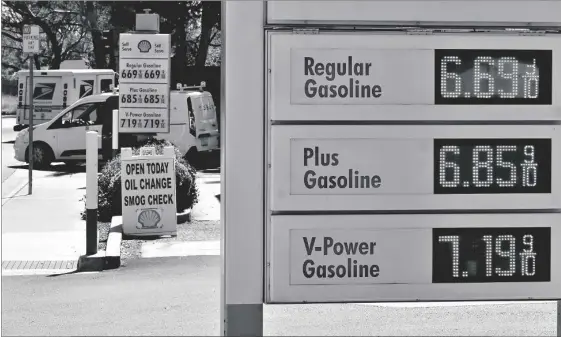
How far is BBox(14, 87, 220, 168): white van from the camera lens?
25.4 meters

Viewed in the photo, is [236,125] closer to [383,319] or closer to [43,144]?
[383,319]

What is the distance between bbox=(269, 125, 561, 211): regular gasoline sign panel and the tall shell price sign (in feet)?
31.0

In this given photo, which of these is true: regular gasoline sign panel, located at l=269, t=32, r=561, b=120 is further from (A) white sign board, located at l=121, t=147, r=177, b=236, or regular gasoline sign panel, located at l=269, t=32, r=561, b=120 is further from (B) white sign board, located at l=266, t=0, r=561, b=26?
(A) white sign board, located at l=121, t=147, r=177, b=236

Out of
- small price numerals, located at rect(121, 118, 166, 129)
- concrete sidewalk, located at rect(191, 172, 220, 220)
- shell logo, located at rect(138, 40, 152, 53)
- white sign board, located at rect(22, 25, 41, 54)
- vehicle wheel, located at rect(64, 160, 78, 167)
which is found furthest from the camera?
→ vehicle wheel, located at rect(64, 160, 78, 167)

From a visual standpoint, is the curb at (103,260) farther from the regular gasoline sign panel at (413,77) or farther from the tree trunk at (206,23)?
the tree trunk at (206,23)

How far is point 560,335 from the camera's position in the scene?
5.70 meters

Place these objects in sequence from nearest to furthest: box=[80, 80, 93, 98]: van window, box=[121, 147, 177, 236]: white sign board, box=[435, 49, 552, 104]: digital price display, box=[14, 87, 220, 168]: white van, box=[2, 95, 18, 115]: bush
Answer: box=[435, 49, 552, 104]: digital price display < box=[121, 147, 177, 236]: white sign board < box=[14, 87, 220, 168]: white van < box=[80, 80, 93, 98]: van window < box=[2, 95, 18, 115]: bush

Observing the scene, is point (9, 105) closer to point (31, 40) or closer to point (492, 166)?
point (31, 40)

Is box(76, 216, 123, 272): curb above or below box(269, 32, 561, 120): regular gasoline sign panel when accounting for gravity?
below

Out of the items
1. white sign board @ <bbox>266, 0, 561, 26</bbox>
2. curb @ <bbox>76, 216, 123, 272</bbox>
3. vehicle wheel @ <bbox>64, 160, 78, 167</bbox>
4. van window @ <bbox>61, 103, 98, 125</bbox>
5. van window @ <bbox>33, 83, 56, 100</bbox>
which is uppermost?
van window @ <bbox>33, 83, 56, 100</bbox>

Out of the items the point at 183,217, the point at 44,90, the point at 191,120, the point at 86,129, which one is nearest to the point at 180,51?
the point at 44,90

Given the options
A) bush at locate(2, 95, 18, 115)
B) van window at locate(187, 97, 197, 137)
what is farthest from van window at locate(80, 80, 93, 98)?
bush at locate(2, 95, 18, 115)

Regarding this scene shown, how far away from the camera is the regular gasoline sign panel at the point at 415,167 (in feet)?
17.0

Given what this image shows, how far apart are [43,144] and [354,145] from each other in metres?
21.2
